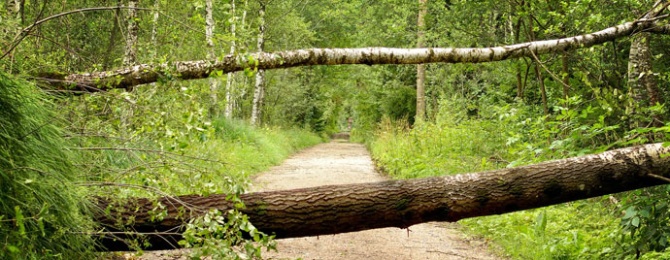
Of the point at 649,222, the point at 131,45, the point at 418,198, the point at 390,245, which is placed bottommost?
the point at 390,245

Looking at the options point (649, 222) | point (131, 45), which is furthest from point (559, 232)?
point (131, 45)

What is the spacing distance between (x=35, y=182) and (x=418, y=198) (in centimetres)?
262

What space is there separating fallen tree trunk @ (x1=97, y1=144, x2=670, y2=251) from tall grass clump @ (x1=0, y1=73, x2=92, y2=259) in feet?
1.98

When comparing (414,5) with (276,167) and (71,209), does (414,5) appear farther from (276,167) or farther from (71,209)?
(71,209)

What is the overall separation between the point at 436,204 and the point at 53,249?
2655 mm

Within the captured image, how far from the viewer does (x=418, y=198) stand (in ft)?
13.9

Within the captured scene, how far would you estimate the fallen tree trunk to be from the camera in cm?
405

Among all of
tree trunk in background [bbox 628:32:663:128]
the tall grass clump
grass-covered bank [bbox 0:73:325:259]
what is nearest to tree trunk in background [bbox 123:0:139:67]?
grass-covered bank [bbox 0:73:325:259]

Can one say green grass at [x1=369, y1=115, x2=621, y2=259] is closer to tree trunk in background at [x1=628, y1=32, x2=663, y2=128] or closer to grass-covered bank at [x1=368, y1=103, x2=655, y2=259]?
grass-covered bank at [x1=368, y1=103, x2=655, y2=259]

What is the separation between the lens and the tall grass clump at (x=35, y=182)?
276 centimetres

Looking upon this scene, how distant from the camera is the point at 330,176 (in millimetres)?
12516

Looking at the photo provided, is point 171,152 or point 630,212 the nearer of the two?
point 171,152

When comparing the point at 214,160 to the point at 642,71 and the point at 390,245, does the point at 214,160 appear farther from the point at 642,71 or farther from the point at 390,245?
the point at 642,71

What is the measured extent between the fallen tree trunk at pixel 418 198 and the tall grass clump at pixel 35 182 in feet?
1.98
